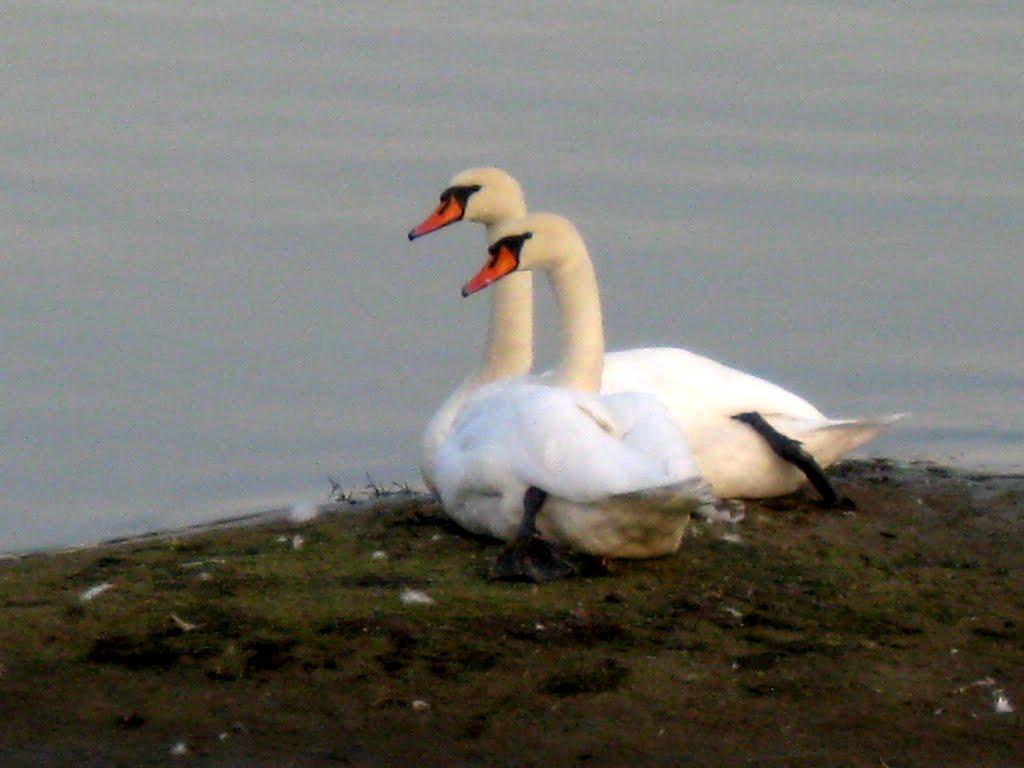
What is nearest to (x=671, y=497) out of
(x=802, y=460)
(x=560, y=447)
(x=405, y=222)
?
(x=560, y=447)

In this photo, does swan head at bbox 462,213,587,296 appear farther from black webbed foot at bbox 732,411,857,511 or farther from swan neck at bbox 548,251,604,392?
black webbed foot at bbox 732,411,857,511

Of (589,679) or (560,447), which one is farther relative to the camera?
(560,447)

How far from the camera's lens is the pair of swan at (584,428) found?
19.3 ft

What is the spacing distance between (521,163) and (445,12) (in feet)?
14.2

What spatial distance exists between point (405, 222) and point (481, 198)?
353cm

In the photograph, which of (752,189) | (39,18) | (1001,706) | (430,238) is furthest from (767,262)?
(39,18)

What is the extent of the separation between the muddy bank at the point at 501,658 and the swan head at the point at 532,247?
1.11 m

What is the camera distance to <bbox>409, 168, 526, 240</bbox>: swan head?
7.90 m

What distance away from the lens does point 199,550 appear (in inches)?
252

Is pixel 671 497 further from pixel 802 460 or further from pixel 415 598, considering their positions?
→ pixel 802 460

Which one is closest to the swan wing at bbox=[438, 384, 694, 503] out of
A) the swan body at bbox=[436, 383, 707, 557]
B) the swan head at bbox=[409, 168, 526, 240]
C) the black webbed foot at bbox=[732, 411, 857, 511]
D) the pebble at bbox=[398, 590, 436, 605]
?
the swan body at bbox=[436, 383, 707, 557]

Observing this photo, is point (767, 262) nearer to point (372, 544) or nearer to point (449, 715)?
point (372, 544)

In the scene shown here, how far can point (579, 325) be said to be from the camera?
22.9ft

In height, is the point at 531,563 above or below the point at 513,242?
below
